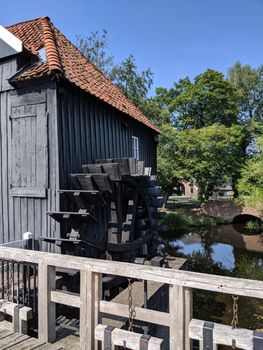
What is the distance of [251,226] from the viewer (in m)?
20.9

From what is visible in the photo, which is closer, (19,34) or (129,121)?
(19,34)

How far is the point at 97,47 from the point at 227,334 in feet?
66.7

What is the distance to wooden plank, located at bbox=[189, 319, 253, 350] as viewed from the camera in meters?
2.13

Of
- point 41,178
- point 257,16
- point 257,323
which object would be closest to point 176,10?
point 257,16

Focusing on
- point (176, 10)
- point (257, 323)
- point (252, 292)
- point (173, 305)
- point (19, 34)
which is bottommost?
point (257, 323)

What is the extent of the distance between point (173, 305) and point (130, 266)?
1.57 ft

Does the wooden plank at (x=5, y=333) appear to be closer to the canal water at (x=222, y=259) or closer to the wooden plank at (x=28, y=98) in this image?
the wooden plank at (x=28, y=98)

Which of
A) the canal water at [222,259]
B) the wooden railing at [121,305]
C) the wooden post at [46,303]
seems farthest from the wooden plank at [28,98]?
the canal water at [222,259]

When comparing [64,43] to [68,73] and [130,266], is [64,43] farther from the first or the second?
[130,266]

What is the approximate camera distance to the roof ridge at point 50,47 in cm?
563

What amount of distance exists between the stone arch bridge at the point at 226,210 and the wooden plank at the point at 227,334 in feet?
69.1

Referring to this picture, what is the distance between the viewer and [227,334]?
87.3 inches

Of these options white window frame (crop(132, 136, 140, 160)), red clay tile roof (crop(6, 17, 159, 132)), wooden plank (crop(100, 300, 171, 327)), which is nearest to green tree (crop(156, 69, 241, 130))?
white window frame (crop(132, 136, 140, 160))

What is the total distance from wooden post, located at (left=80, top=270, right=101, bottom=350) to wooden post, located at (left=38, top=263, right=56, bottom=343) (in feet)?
1.48
